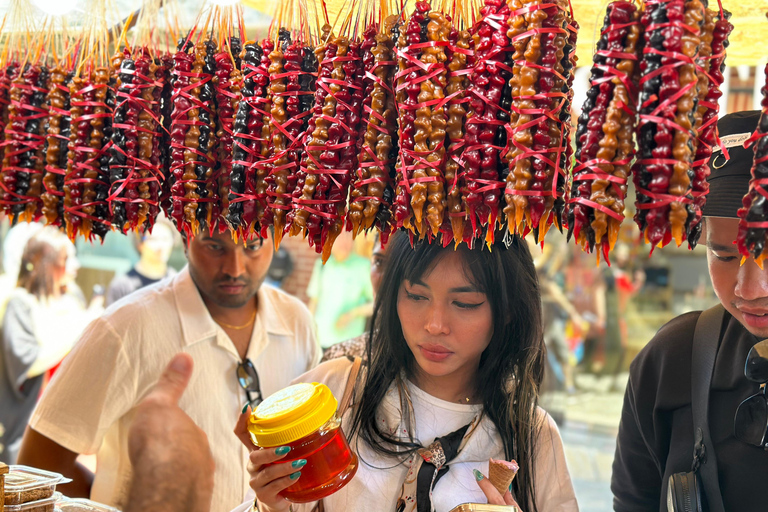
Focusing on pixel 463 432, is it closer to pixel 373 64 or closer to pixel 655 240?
pixel 655 240

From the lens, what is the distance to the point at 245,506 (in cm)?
137

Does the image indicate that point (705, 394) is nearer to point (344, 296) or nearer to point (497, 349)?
point (497, 349)

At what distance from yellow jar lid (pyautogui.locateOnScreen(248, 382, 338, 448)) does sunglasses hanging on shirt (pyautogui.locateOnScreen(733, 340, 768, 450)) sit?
89 cm

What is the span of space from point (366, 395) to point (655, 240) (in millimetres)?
811

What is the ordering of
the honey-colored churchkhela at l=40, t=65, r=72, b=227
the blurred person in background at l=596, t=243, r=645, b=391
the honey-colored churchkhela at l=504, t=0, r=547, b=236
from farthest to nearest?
the blurred person in background at l=596, t=243, r=645, b=391 < the honey-colored churchkhela at l=40, t=65, r=72, b=227 < the honey-colored churchkhela at l=504, t=0, r=547, b=236

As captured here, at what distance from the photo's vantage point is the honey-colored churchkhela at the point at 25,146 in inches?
57.8

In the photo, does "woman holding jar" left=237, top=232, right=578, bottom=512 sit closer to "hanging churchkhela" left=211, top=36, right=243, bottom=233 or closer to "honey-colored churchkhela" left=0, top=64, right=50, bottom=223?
"hanging churchkhela" left=211, top=36, right=243, bottom=233

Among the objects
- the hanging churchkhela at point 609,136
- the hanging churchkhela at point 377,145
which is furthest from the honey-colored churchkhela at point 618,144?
the hanging churchkhela at point 377,145

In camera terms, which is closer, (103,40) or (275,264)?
(103,40)

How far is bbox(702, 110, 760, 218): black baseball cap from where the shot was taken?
44.6 inches

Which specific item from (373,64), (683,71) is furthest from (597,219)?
(373,64)

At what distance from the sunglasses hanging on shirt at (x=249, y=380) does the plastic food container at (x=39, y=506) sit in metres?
0.72

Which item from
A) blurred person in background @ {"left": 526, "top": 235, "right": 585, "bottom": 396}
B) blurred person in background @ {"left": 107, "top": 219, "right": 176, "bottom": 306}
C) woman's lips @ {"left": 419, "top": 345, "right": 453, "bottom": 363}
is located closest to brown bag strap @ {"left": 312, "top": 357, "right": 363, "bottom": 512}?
woman's lips @ {"left": 419, "top": 345, "right": 453, "bottom": 363}

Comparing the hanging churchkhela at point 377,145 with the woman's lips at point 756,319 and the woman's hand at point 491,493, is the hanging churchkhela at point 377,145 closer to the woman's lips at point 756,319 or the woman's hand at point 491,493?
the woman's hand at point 491,493
